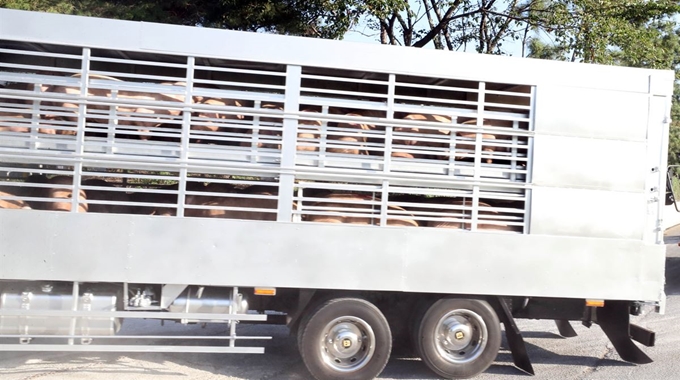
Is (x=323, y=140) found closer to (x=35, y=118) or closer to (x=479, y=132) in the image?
(x=479, y=132)

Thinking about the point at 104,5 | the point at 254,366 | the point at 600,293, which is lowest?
the point at 254,366

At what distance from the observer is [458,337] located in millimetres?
6875

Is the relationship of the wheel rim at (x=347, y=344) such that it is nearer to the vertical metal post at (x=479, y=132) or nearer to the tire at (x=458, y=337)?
the tire at (x=458, y=337)

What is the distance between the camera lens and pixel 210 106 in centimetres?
644

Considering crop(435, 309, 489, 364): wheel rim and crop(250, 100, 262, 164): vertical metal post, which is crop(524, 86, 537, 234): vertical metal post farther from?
crop(250, 100, 262, 164): vertical metal post

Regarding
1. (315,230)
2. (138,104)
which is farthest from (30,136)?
(315,230)

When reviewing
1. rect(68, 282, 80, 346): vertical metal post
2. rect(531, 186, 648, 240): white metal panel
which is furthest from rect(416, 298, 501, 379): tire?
rect(68, 282, 80, 346): vertical metal post

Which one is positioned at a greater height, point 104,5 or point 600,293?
point 104,5

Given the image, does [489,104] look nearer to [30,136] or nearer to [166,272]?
[166,272]

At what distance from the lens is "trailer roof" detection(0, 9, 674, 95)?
6309 mm

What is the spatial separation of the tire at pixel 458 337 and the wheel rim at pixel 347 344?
0.50 metres

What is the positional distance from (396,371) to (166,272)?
2.57 m

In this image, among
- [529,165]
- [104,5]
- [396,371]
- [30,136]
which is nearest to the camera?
[30,136]

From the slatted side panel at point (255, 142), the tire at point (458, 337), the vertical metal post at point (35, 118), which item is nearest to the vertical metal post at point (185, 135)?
the slatted side panel at point (255, 142)
